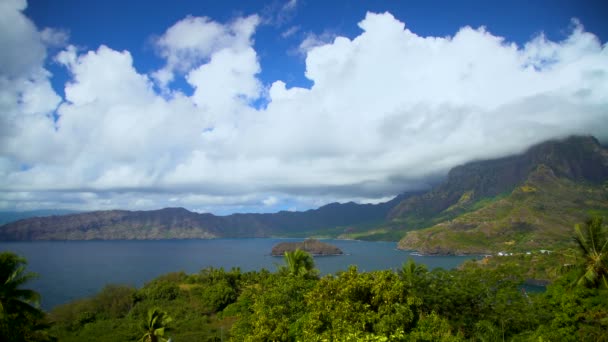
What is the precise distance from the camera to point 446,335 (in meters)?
19.3

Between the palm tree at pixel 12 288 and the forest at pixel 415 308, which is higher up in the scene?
the palm tree at pixel 12 288

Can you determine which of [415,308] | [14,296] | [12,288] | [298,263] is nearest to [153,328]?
[14,296]

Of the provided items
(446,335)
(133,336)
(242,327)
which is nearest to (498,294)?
(446,335)

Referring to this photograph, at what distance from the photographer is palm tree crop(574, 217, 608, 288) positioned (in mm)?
29797

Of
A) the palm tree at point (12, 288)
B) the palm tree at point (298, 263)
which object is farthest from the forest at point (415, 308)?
the palm tree at point (298, 263)

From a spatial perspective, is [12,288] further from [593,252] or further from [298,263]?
[593,252]

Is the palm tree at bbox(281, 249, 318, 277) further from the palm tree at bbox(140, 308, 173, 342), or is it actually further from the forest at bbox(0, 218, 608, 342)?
the palm tree at bbox(140, 308, 173, 342)

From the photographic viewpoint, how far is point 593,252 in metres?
31.2

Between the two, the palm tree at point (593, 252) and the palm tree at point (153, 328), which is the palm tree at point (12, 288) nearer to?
the palm tree at point (153, 328)

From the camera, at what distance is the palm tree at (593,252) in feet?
97.8

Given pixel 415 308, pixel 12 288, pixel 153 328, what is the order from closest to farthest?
pixel 415 308 < pixel 12 288 < pixel 153 328

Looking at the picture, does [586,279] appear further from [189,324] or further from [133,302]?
[133,302]

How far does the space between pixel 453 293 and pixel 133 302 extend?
61.2 meters

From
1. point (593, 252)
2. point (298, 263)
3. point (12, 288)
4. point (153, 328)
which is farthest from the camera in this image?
point (298, 263)
